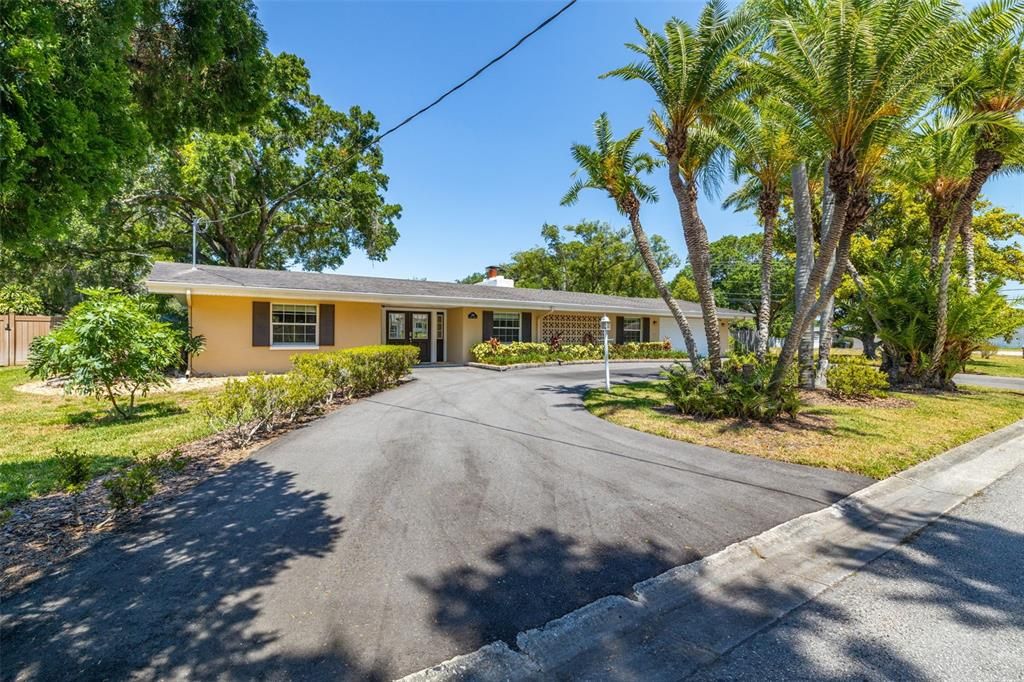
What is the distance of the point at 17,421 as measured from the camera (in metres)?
7.42

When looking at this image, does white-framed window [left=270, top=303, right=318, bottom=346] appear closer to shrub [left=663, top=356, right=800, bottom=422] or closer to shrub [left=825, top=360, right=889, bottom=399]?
shrub [left=663, top=356, right=800, bottom=422]

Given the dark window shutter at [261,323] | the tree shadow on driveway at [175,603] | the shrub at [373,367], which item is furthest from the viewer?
the dark window shutter at [261,323]

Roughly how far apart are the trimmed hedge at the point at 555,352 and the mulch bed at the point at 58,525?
12.6 metres

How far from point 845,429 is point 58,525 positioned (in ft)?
32.7

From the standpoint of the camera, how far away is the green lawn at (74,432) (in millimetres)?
4883

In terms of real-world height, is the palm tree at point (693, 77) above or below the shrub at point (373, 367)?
above

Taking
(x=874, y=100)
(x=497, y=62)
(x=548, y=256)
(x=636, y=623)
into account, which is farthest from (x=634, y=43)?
(x=548, y=256)

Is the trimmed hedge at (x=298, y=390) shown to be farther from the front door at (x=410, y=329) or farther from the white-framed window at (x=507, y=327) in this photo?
the white-framed window at (x=507, y=327)

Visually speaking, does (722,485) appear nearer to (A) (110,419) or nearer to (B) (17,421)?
(A) (110,419)

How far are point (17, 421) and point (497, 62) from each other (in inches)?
396

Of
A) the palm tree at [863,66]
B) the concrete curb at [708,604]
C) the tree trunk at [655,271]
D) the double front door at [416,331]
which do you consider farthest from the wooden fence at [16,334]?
the palm tree at [863,66]

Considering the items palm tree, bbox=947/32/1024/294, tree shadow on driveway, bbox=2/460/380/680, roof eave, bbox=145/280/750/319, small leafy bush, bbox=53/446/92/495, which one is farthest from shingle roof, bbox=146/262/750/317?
palm tree, bbox=947/32/1024/294

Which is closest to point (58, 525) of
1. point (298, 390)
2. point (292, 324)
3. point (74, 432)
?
point (298, 390)

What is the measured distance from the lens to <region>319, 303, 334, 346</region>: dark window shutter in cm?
1509
